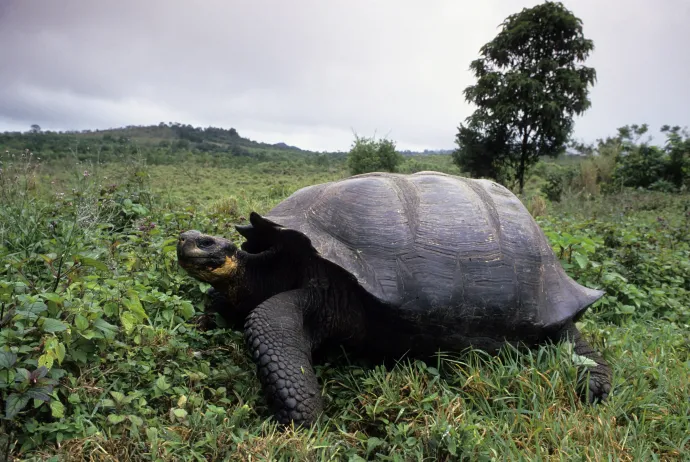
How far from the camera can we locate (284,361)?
2137mm

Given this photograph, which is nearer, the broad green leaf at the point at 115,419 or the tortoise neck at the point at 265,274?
the broad green leaf at the point at 115,419

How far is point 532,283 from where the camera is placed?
262cm

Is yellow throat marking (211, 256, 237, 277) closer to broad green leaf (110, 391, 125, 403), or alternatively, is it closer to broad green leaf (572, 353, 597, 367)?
broad green leaf (110, 391, 125, 403)

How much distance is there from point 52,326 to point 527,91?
671 inches

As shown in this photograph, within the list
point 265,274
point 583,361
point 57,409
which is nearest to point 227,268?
point 265,274

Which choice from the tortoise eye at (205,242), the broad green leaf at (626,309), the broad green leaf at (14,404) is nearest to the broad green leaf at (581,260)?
the broad green leaf at (626,309)

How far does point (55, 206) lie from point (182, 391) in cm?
320

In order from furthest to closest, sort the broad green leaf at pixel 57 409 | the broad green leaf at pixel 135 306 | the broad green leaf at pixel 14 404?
the broad green leaf at pixel 135 306 < the broad green leaf at pixel 57 409 < the broad green leaf at pixel 14 404

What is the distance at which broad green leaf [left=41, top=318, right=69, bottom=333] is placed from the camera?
1774 millimetres

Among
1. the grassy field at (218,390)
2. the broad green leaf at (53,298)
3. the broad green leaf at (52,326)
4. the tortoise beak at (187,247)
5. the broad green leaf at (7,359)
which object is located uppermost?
the tortoise beak at (187,247)

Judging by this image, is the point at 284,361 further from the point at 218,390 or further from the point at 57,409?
the point at 57,409

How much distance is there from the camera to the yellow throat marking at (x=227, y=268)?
2.58 metres

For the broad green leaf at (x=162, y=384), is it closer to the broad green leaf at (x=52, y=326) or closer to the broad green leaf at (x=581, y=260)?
the broad green leaf at (x=52, y=326)

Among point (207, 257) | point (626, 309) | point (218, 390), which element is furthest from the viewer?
point (626, 309)
